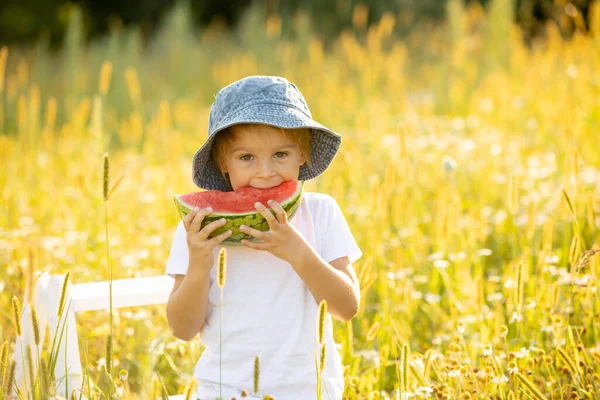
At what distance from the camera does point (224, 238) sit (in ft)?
6.47

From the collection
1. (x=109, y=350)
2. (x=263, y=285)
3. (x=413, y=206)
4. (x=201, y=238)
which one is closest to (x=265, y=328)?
(x=263, y=285)

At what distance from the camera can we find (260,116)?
202cm

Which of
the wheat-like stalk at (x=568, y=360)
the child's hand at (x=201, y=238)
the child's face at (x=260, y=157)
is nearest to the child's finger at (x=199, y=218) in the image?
the child's hand at (x=201, y=238)

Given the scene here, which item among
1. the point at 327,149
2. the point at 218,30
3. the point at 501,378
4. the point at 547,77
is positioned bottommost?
the point at 501,378

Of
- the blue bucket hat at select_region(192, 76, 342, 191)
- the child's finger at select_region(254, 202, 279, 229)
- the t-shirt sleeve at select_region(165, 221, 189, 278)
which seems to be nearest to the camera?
the child's finger at select_region(254, 202, 279, 229)

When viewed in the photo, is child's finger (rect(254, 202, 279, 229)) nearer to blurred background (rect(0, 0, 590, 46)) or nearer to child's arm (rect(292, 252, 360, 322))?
child's arm (rect(292, 252, 360, 322))

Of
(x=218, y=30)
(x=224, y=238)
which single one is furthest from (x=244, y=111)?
(x=218, y=30)

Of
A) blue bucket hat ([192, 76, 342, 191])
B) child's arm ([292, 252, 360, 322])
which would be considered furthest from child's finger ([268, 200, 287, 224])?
blue bucket hat ([192, 76, 342, 191])

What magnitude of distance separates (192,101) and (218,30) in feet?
20.9

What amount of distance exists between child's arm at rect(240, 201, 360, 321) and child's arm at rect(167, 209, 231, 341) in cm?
10

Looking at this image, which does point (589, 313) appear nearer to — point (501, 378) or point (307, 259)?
point (501, 378)

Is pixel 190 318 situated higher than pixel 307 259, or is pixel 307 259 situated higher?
pixel 307 259

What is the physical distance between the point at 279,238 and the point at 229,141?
37 centimetres

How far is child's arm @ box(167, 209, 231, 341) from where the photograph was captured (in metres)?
1.97
